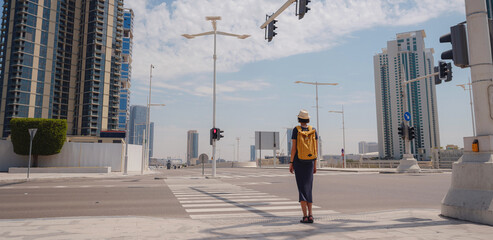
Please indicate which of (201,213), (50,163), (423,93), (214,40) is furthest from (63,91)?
(201,213)

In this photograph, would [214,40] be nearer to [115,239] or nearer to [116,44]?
[115,239]

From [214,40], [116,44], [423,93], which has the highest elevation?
[116,44]

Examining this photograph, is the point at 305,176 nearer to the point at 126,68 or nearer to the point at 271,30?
the point at 271,30

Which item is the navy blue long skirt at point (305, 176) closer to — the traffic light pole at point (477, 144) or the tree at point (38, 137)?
the traffic light pole at point (477, 144)

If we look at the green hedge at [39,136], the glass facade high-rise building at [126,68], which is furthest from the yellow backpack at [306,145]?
the glass facade high-rise building at [126,68]

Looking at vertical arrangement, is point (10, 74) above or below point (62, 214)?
above

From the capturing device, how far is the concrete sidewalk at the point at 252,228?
4.29 metres

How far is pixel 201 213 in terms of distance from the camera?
6902mm

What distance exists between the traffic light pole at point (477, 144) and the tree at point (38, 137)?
3435 centimetres

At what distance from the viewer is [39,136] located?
31672 millimetres

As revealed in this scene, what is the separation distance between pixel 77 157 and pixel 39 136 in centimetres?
391

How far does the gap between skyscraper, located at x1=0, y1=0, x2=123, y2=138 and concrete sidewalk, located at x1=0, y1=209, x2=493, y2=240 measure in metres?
105

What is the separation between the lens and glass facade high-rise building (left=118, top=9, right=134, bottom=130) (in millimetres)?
126312

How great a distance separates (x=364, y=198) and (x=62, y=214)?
7573 mm
